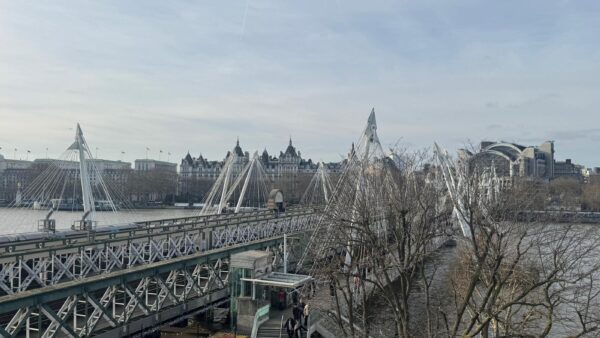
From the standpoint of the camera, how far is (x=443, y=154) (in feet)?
174

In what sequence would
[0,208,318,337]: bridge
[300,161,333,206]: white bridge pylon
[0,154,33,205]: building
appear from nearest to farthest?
[0,208,318,337]: bridge
[300,161,333,206]: white bridge pylon
[0,154,33,205]: building

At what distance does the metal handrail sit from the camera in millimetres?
17797

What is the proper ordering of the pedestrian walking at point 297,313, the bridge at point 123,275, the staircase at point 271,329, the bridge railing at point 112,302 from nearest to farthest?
the bridge railing at point 112,302, the bridge at point 123,275, the staircase at point 271,329, the pedestrian walking at point 297,313

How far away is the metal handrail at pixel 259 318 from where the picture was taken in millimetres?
17797

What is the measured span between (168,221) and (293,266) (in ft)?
44.2

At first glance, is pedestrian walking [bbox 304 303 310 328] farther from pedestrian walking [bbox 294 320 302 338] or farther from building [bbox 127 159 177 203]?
building [bbox 127 159 177 203]

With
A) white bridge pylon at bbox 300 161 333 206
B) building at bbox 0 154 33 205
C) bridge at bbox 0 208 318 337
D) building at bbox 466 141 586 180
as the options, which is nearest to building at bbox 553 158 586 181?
building at bbox 466 141 586 180

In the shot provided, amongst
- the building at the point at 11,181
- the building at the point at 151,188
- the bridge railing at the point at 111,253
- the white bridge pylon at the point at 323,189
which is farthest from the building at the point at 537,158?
the bridge railing at the point at 111,253

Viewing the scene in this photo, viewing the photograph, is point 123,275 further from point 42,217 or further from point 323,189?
point 42,217

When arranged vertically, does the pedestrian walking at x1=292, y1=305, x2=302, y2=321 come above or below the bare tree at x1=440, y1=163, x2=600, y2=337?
below

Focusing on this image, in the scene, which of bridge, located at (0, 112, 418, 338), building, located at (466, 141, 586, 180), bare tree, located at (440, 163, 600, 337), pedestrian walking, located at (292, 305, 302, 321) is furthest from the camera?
building, located at (466, 141, 586, 180)

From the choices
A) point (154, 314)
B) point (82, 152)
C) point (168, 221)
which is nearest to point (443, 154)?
point (168, 221)

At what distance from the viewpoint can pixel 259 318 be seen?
18.2 meters

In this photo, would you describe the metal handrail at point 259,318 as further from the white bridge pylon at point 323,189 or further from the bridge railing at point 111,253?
the white bridge pylon at point 323,189
